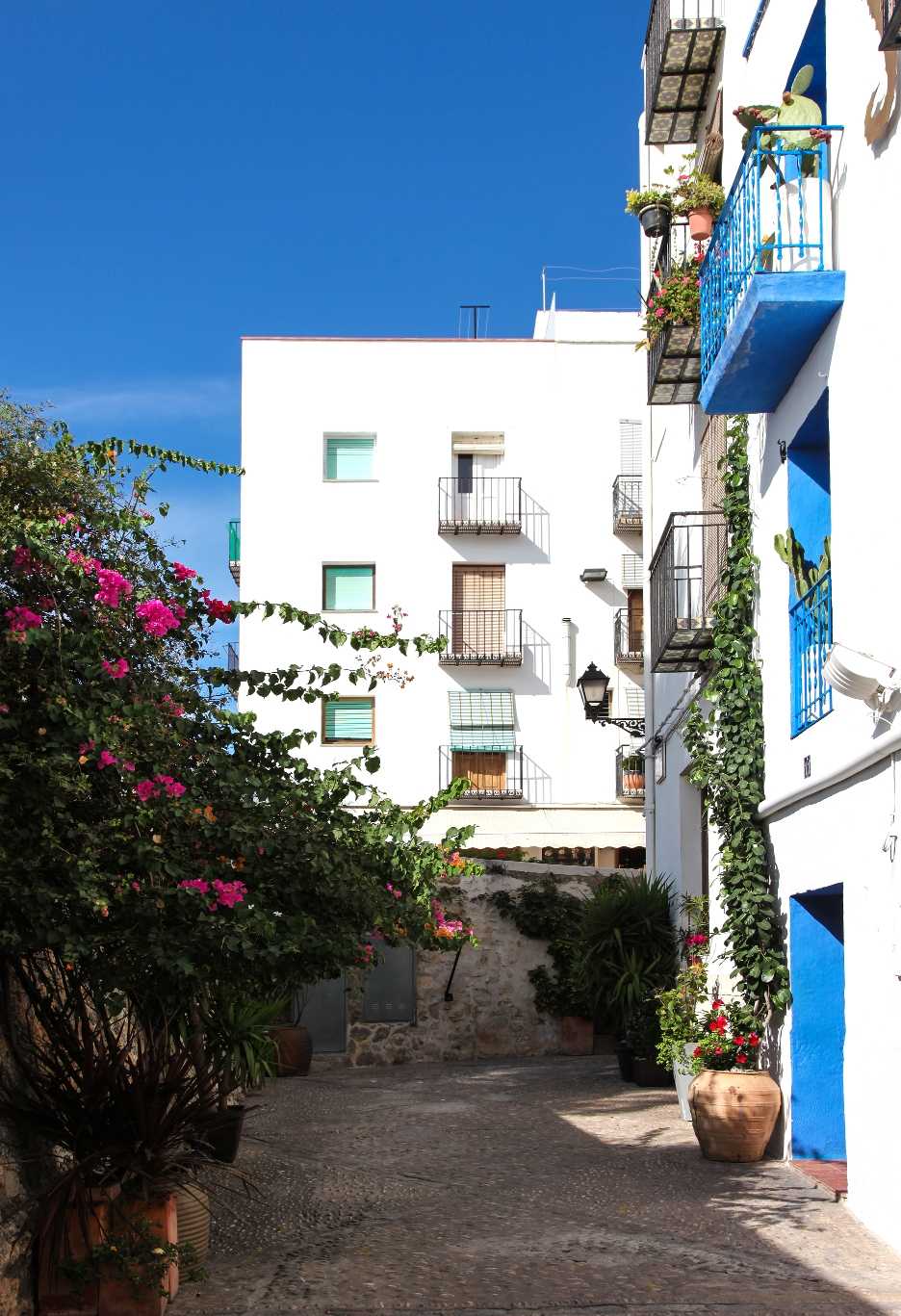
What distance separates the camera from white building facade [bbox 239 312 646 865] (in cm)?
2939

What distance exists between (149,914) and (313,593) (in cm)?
2419

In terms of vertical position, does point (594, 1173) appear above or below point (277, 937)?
below

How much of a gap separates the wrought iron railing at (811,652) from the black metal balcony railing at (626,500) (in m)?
20.8

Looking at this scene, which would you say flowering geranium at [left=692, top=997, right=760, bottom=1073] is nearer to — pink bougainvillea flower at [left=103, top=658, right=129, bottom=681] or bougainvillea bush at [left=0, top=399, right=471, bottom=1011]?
bougainvillea bush at [left=0, top=399, right=471, bottom=1011]

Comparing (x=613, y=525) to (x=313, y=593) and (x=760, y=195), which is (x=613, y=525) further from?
(x=760, y=195)

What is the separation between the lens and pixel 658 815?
15.8m

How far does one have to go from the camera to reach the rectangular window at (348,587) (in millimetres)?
29969

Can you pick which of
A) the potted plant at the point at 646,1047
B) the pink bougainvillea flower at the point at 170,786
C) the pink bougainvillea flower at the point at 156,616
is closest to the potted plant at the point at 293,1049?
the potted plant at the point at 646,1047

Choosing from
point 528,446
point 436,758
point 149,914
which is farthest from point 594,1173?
point 528,446

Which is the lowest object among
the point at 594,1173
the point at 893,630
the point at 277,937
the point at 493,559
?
the point at 594,1173

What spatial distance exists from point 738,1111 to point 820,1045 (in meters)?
0.71

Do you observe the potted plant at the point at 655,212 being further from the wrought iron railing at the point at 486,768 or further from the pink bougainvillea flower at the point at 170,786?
the wrought iron railing at the point at 486,768

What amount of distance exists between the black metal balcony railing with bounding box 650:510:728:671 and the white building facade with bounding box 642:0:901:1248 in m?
0.05

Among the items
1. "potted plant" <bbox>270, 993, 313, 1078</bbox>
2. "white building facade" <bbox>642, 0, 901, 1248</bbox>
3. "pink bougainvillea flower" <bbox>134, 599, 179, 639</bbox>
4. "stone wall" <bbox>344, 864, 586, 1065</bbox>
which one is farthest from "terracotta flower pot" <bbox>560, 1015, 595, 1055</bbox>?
"pink bougainvillea flower" <bbox>134, 599, 179, 639</bbox>
